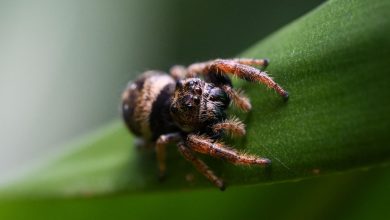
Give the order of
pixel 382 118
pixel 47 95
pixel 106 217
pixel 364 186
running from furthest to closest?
1. pixel 47 95
2. pixel 106 217
3. pixel 364 186
4. pixel 382 118

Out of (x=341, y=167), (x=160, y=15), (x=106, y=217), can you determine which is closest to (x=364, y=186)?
(x=341, y=167)

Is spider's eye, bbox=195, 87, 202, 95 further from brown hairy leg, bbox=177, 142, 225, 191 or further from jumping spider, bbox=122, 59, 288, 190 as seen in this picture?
brown hairy leg, bbox=177, 142, 225, 191

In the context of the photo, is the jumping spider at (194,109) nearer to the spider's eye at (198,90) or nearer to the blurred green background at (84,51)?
the spider's eye at (198,90)

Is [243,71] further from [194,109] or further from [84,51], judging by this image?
[84,51]

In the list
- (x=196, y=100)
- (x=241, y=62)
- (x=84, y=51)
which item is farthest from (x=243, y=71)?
Answer: (x=84, y=51)

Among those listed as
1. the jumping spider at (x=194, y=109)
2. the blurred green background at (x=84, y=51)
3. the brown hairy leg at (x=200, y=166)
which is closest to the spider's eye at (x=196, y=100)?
the jumping spider at (x=194, y=109)

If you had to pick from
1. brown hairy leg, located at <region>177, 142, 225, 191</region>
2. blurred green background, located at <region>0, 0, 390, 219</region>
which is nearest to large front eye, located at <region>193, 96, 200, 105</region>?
brown hairy leg, located at <region>177, 142, 225, 191</region>

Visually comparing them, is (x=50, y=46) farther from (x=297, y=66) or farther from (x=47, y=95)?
(x=297, y=66)
